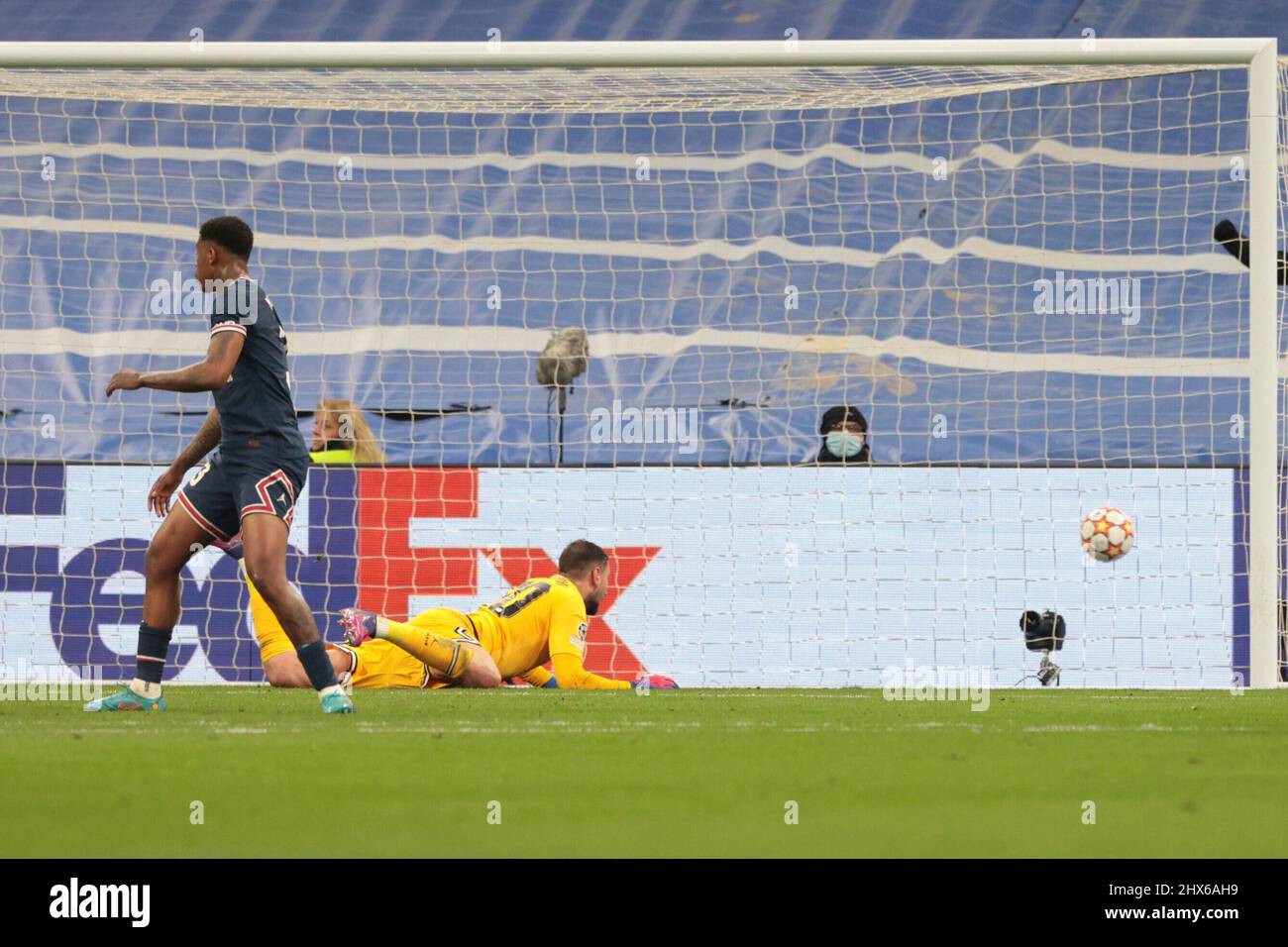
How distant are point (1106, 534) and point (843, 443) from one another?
2206mm

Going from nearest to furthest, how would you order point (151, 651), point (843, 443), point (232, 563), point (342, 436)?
point (151, 651)
point (232, 563)
point (843, 443)
point (342, 436)

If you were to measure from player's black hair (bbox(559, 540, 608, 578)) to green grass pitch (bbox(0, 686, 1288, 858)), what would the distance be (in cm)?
216

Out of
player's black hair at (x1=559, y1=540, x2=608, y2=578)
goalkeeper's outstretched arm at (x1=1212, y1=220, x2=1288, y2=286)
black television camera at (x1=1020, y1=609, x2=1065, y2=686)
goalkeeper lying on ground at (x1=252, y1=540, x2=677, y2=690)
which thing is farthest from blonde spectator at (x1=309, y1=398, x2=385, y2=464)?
goalkeeper's outstretched arm at (x1=1212, y1=220, x2=1288, y2=286)

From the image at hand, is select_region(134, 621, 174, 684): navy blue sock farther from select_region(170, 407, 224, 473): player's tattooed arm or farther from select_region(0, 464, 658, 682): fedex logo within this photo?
select_region(0, 464, 658, 682): fedex logo

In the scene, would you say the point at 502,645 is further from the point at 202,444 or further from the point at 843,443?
the point at 843,443

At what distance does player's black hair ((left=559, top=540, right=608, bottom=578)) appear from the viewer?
8.27 meters

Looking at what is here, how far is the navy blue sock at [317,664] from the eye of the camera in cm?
545

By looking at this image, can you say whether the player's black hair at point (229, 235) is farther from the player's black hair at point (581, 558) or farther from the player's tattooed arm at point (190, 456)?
the player's black hair at point (581, 558)

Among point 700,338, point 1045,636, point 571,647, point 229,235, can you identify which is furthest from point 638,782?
point 700,338

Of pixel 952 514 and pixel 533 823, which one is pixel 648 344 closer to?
pixel 952 514

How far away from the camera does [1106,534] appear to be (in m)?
8.27

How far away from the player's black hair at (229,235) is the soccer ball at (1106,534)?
4539 millimetres
